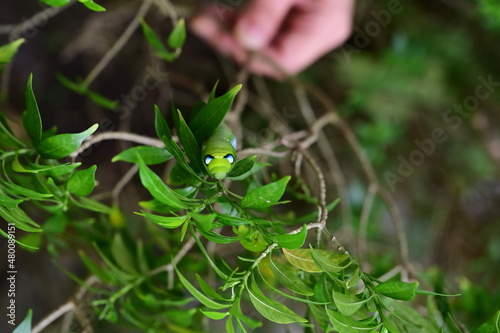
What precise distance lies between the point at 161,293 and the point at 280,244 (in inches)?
Answer: 11.0

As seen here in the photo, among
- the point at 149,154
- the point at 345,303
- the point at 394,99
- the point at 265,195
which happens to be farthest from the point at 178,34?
the point at 394,99

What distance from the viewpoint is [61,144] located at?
0.46 metres

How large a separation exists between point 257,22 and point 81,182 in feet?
1.95

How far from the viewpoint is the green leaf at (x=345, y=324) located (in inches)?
16.4

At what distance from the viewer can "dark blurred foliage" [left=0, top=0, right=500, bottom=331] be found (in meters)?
1.29

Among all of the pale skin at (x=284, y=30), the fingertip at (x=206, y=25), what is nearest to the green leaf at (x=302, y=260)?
the pale skin at (x=284, y=30)

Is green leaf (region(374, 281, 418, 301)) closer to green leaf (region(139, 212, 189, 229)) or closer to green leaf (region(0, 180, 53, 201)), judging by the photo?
green leaf (region(139, 212, 189, 229))

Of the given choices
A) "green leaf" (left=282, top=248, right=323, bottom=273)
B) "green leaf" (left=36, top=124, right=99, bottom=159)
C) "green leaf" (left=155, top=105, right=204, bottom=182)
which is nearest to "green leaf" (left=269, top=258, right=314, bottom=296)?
"green leaf" (left=282, top=248, right=323, bottom=273)

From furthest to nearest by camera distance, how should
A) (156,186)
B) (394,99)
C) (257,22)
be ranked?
(394,99) → (257,22) → (156,186)

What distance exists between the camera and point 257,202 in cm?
42

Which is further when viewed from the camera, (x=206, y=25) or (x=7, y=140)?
(x=206, y=25)

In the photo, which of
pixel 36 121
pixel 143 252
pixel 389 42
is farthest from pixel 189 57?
pixel 36 121

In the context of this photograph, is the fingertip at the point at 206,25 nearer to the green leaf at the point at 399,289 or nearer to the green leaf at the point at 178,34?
the green leaf at the point at 178,34

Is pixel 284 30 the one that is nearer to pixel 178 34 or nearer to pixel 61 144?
pixel 178 34
